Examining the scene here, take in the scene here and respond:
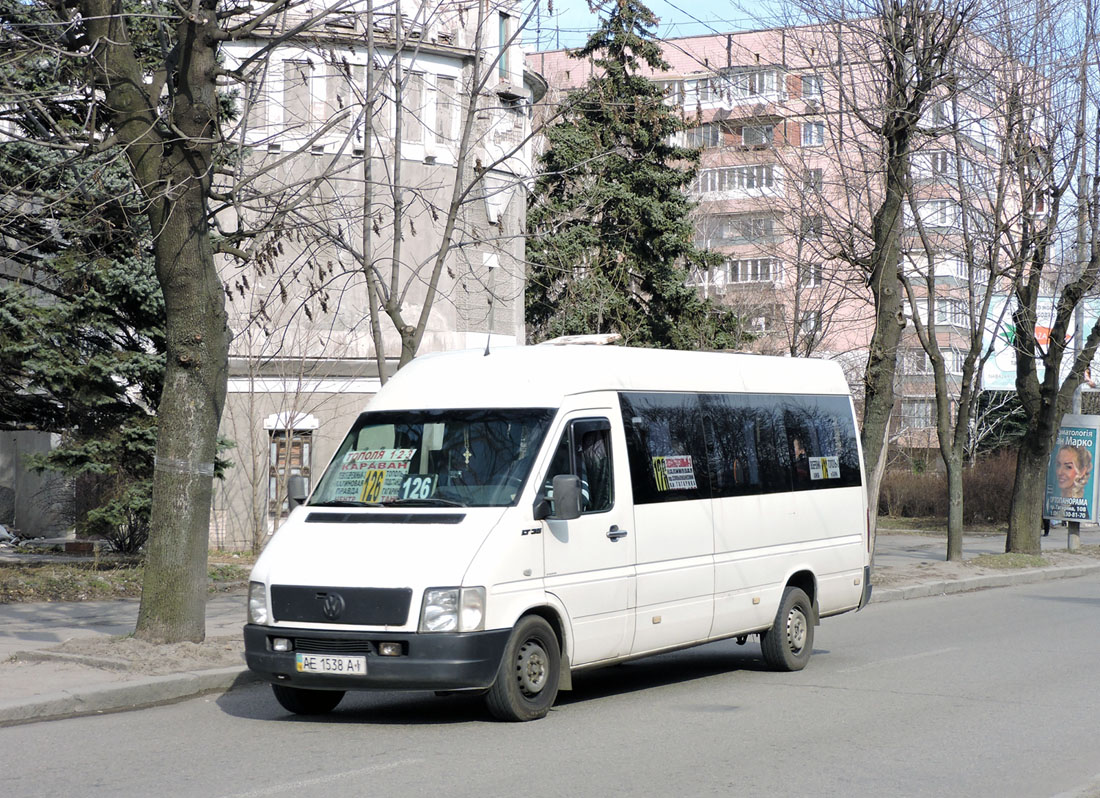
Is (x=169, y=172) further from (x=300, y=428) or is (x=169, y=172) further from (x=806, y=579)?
(x=300, y=428)

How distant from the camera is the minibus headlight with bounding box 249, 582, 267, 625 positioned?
8.69m

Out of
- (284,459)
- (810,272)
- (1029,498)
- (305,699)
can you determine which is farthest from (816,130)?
(305,699)

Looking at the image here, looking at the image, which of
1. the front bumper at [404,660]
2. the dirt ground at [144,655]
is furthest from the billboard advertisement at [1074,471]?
the front bumper at [404,660]

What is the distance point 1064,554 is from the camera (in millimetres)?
26625

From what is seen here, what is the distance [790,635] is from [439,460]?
4215mm

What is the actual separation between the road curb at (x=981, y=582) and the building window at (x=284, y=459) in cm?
1265

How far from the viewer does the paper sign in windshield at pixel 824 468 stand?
1233 centimetres

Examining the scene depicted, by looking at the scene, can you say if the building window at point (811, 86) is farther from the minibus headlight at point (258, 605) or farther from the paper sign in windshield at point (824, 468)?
the minibus headlight at point (258, 605)

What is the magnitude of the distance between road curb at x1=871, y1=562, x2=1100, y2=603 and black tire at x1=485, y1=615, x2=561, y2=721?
10103 mm

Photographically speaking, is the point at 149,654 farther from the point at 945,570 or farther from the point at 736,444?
the point at 945,570

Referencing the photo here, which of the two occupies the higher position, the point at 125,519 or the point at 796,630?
the point at 125,519

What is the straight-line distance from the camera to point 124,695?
960 cm

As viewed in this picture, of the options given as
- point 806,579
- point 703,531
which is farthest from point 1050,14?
point 703,531

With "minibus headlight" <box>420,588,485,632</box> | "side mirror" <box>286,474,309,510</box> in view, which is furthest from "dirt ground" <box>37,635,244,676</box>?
"minibus headlight" <box>420,588,485,632</box>
